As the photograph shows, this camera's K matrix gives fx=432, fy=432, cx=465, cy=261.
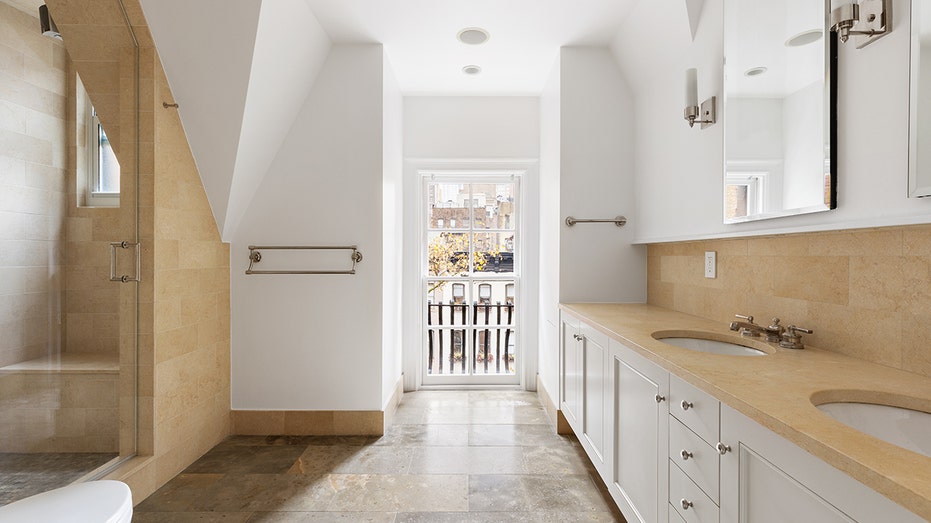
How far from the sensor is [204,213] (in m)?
2.41

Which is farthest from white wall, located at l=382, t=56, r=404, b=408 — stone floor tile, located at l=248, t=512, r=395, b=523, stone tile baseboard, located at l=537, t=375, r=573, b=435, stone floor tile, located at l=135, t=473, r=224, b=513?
stone tile baseboard, located at l=537, t=375, r=573, b=435

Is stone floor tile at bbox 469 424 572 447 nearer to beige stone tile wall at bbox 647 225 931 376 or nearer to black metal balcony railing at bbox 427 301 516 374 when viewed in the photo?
black metal balcony railing at bbox 427 301 516 374

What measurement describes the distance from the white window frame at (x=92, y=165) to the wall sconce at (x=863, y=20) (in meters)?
2.64

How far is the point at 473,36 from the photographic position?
254cm

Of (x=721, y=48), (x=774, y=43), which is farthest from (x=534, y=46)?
(x=774, y=43)

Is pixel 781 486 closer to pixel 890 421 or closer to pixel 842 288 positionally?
pixel 890 421

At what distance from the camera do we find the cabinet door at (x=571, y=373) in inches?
88.3

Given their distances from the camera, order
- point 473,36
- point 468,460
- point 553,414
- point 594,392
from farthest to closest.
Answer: point 553,414, point 473,36, point 468,460, point 594,392

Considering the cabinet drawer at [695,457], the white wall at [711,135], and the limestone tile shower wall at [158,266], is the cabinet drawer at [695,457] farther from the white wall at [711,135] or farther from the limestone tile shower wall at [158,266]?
the limestone tile shower wall at [158,266]

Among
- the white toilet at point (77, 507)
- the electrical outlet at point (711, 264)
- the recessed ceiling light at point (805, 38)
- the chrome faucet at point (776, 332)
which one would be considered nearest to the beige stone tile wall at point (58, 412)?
the white toilet at point (77, 507)

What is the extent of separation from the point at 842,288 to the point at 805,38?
2.47ft

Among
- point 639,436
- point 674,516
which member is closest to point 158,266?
point 639,436

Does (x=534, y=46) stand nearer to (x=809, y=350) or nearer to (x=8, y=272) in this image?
(x=809, y=350)

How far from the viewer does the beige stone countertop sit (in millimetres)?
606
